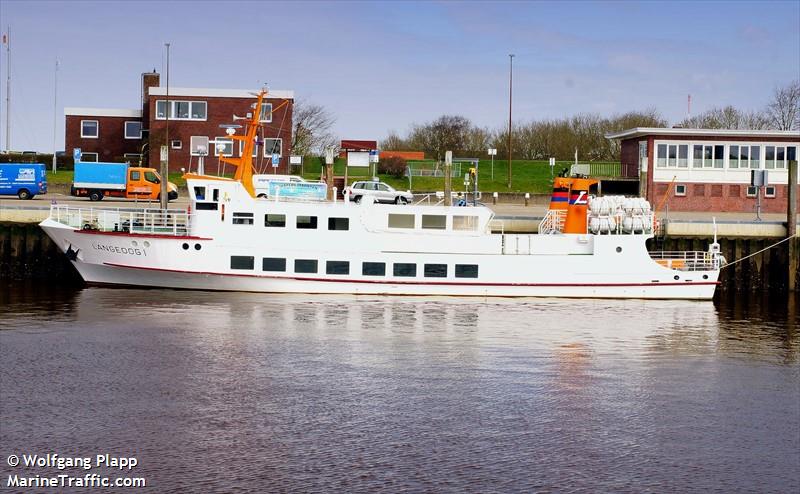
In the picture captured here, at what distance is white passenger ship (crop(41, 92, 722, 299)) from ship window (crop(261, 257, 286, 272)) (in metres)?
0.04

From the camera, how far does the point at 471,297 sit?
129ft

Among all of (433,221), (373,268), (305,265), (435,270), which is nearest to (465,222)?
(433,221)

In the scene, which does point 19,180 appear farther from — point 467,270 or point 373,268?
point 467,270

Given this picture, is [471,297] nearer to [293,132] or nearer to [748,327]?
[748,327]

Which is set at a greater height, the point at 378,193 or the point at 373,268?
the point at 378,193

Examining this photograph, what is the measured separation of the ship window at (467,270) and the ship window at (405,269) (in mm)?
1640

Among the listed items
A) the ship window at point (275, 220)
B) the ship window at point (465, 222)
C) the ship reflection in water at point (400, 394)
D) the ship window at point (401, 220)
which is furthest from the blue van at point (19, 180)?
the ship window at point (465, 222)

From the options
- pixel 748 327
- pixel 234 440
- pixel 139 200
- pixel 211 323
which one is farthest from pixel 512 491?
pixel 139 200

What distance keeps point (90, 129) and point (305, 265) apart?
4579cm

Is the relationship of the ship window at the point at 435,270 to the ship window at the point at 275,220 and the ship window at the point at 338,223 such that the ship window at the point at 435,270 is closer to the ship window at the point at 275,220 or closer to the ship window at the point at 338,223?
the ship window at the point at 338,223

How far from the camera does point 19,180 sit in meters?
57.9

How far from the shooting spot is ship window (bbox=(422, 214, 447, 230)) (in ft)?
128

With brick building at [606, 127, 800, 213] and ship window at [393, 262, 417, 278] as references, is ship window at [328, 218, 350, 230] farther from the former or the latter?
brick building at [606, 127, 800, 213]

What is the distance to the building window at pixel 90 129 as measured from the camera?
78.8 m
